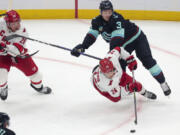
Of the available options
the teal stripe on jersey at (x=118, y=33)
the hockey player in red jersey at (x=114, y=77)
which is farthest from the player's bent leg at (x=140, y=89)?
the teal stripe on jersey at (x=118, y=33)

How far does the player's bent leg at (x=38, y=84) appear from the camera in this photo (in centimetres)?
419

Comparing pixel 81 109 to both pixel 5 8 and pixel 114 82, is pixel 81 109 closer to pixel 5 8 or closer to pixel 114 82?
pixel 114 82

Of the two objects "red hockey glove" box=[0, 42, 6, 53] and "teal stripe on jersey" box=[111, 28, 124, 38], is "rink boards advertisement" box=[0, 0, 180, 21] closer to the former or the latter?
"teal stripe on jersey" box=[111, 28, 124, 38]

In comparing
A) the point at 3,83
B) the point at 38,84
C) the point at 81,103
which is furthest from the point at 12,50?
the point at 81,103

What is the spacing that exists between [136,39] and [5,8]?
3.70 m

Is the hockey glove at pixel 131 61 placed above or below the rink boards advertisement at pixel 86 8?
above

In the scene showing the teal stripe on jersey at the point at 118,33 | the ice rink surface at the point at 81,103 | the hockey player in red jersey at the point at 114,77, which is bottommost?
the ice rink surface at the point at 81,103

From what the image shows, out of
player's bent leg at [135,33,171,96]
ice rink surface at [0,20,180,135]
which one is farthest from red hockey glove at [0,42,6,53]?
player's bent leg at [135,33,171,96]

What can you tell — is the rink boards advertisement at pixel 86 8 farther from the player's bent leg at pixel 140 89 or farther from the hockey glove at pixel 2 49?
the hockey glove at pixel 2 49

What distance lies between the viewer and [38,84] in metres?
4.25

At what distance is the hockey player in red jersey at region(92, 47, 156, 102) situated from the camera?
3537mm

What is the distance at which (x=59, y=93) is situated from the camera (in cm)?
450

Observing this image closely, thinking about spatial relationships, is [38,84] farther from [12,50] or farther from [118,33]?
[118,33]

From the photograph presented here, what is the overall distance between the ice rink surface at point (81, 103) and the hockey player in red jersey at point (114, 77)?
0.88ft
